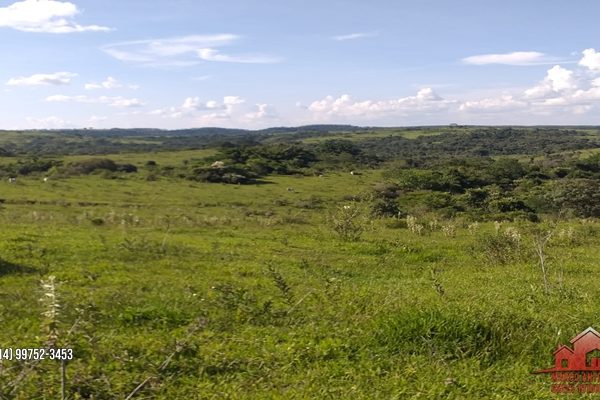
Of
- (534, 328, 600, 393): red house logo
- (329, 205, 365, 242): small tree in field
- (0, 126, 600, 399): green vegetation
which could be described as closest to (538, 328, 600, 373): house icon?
(534, 328, 600, 393): red house logo

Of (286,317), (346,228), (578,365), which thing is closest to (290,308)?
(286,317)

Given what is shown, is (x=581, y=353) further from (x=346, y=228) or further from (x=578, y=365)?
(x=346, y=228)

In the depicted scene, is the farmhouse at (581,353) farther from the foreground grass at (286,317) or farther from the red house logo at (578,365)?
the foreground grass at (286,317)

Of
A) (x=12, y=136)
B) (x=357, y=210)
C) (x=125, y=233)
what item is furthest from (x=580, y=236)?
(x=12, y=136)

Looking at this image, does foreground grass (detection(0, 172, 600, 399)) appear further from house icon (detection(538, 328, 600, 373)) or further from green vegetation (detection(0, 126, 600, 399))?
house icon (detection(538, 328, 600, 373))

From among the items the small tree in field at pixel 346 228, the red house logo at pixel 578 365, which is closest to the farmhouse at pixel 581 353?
the red house logo at pixel 578 365

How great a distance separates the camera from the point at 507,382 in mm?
5758

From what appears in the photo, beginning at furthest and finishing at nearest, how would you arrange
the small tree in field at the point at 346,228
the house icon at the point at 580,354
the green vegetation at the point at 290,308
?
the small tree in field at the point at 346,228 < the house icon at the point at 580,354 < the green vegetation at the point at 290,308

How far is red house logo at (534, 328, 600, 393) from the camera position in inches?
222

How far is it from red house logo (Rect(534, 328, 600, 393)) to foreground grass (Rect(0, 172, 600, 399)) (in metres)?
0.17

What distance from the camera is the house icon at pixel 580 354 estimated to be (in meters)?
6.10

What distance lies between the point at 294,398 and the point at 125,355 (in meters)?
1.90

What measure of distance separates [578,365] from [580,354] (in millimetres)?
239

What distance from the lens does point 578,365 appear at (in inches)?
→ 241
